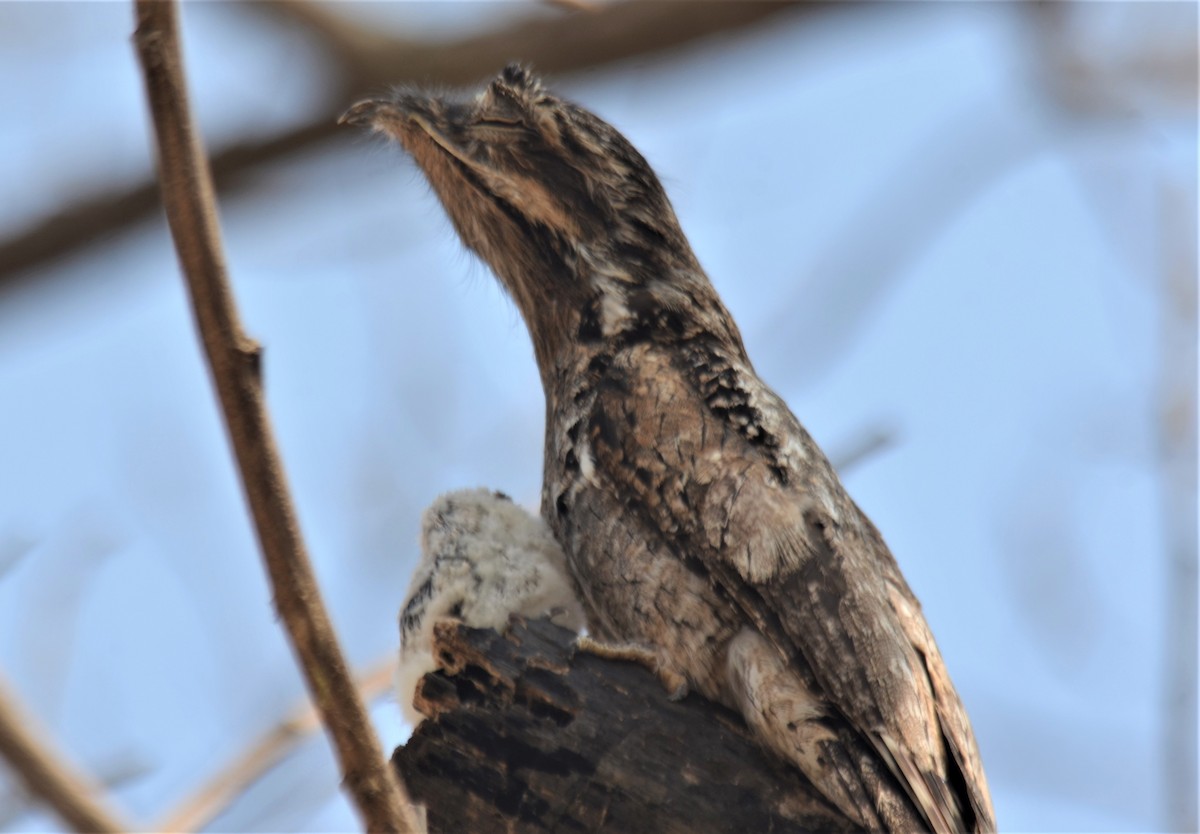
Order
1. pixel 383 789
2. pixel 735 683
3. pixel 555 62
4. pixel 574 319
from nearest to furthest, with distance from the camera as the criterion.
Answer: pixel 383 789
pixel 735 683
pixel 574 319
pixel 555 62

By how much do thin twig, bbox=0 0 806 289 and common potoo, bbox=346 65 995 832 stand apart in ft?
3.64

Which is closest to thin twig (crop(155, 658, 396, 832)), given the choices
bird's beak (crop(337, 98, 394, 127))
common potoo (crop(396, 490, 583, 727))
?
common potoo (crop(396, 490, 583, 727))

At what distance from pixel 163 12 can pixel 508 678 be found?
149 centimetres

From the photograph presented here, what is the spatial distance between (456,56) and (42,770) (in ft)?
12.9

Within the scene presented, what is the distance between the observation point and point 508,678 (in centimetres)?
266

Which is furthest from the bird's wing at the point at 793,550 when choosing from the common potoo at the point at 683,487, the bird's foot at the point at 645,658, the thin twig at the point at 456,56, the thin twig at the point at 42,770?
the thin twig at the point at 456,56

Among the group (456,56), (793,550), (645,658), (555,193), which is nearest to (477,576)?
(645,658)

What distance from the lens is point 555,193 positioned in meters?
3.61

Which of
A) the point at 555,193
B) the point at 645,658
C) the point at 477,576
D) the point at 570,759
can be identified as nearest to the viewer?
the point at 570,759

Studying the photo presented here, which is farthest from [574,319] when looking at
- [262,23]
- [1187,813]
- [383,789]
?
[262,23]

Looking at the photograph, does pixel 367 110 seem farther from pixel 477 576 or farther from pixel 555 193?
pixel 477 576

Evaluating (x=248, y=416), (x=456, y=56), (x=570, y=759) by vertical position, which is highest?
(x=456, y=56)

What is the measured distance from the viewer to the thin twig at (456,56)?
4.36 meters

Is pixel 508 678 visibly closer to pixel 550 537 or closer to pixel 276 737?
pixel 550 537
